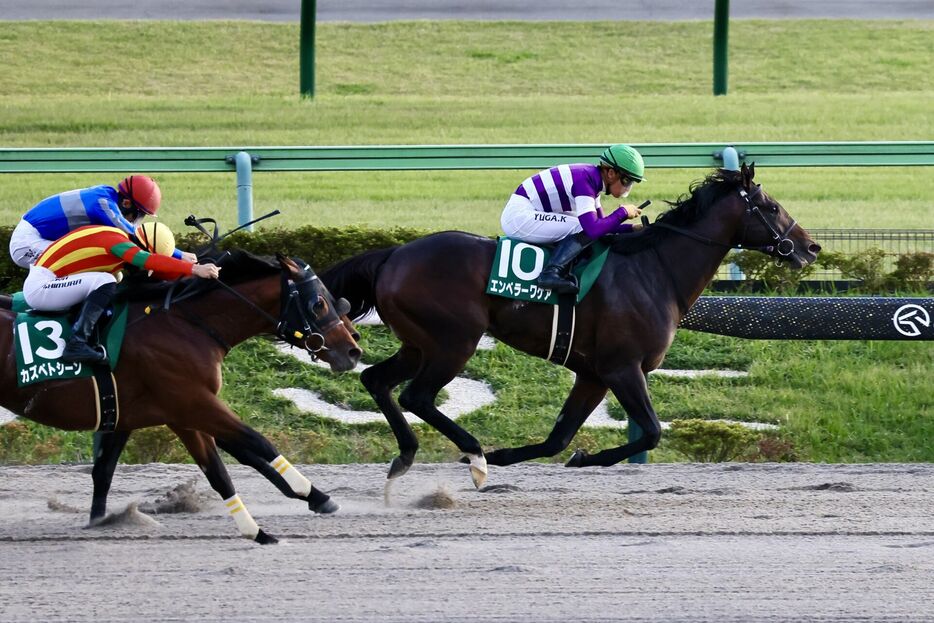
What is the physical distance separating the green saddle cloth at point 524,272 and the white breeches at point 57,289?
2036mm

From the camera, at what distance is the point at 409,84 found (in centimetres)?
2169

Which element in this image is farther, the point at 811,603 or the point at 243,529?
the point at 243,529

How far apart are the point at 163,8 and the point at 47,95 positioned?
220 inches

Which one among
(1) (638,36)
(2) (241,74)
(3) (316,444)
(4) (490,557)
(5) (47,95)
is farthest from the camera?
(1) (638,36)

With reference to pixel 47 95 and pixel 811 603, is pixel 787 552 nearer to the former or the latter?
pixel 811 603

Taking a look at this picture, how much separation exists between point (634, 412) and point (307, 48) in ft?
44.7

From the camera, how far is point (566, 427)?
7.62 meters

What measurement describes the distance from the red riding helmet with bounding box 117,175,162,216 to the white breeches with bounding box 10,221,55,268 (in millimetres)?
477

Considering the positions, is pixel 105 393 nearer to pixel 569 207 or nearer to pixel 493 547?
pixel 493 547

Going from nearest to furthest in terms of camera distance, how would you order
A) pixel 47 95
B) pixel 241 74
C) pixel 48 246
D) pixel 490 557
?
pixel 490 557 → pixel 48 246 → pixel 47 95 → pixel 241 74

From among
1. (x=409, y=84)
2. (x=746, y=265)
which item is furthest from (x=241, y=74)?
(x=746, y=265)

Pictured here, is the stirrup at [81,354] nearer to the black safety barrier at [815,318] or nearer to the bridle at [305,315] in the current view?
the bridle at [305,315]

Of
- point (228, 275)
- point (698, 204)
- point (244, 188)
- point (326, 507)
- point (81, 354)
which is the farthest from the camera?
point (244, 188)

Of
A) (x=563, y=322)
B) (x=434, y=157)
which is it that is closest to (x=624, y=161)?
(x=563, y=322)
